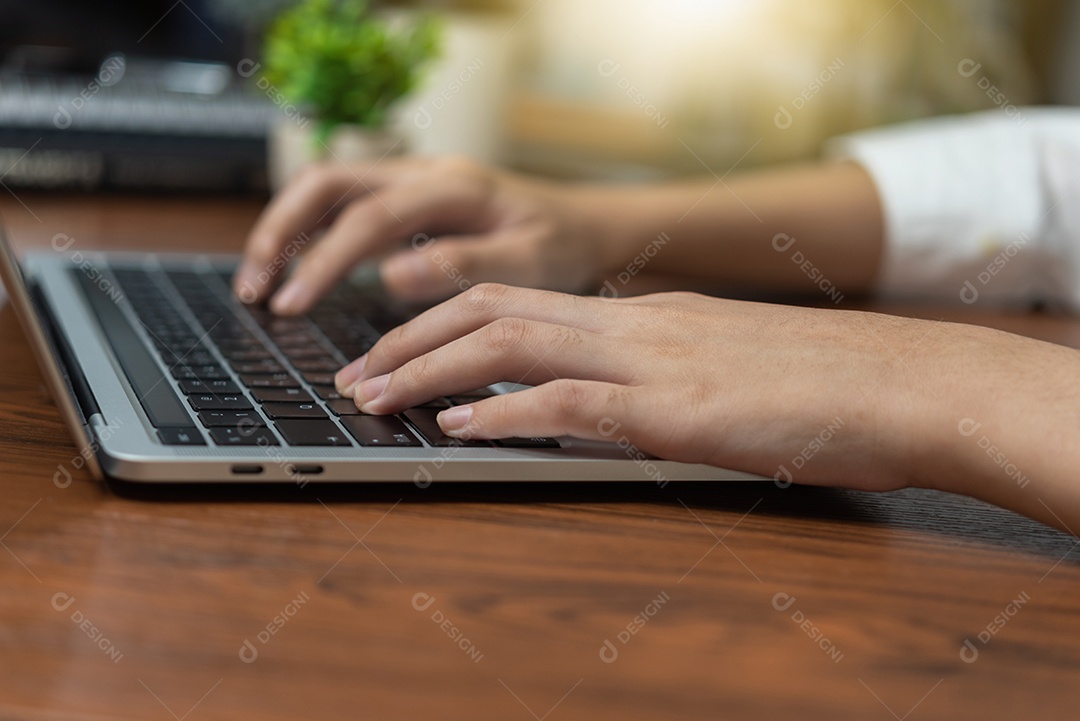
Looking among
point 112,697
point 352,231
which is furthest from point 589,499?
point 352,231

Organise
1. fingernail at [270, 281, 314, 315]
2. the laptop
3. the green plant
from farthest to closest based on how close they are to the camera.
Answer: the green plant, fingernail at [270, 281, 314, 315], the laptop

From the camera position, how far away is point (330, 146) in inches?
44.6

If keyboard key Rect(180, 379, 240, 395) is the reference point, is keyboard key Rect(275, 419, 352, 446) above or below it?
above

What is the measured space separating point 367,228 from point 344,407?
1.01ft

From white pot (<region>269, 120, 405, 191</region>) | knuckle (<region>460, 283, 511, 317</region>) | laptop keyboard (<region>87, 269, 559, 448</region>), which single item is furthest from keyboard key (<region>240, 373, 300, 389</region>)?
white pot (<region>269, 120, 405, 191</region>)

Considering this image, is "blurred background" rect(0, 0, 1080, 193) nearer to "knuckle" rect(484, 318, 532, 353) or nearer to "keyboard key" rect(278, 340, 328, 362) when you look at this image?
"keyboard key" rect(278, 340, 328, 362)

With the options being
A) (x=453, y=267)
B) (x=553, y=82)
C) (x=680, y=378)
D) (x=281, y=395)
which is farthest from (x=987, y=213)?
(x=553, y=82)

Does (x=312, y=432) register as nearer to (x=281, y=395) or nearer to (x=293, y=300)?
(x=281, y=395)

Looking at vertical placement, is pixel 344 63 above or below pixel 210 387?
above

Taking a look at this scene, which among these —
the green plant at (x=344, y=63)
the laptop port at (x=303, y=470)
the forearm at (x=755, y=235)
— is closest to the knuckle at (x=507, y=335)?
the laptop port at (x=303, y=470)

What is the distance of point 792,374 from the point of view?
20.0 inches

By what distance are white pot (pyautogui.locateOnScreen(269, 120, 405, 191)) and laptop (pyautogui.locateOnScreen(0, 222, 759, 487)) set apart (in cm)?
43

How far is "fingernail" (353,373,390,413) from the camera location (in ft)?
1.77

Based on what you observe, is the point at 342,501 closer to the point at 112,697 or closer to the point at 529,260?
the point at 112,697
